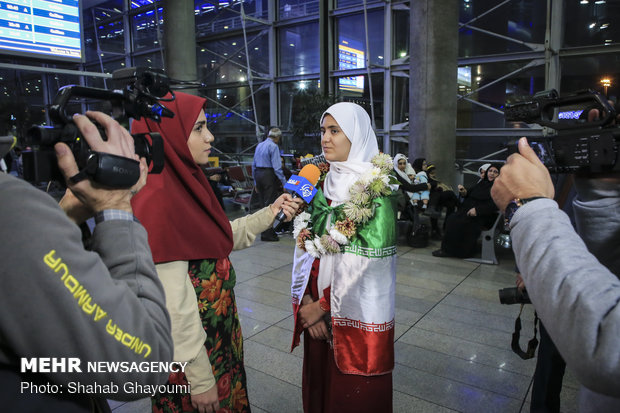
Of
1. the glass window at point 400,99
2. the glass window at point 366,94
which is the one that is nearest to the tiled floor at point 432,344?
the glass window at point 400,99

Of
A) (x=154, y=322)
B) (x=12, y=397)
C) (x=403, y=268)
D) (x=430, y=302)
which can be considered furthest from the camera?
(x=403, y=268)

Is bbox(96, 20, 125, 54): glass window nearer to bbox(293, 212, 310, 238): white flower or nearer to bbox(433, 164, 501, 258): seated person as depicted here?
bbox(433, 164, 501, 258): seated person

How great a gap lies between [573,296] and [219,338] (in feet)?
4.20

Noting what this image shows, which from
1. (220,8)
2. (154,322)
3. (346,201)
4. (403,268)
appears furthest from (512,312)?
(220,8)

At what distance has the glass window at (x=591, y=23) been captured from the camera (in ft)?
26.1

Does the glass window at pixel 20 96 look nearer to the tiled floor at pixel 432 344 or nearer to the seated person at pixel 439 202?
the tiled floor at pixel 432 344

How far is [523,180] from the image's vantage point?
936 mm

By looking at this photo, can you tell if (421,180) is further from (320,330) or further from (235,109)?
(235,109)

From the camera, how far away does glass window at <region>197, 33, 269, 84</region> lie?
41.3 ft

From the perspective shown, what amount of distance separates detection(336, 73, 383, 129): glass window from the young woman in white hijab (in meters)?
8.73

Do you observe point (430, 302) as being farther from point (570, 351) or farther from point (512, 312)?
point (570, 351)

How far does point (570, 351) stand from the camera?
2.47ft

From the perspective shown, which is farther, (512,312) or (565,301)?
(512,312)

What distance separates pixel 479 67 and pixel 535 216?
983 cm
